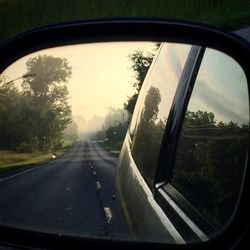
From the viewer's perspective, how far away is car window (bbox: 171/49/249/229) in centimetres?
165

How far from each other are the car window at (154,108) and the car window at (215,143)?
9cm

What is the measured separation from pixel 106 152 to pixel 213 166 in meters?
0.32

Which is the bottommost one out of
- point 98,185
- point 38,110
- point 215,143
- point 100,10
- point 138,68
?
point 98,185

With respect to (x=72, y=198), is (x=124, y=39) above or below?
above

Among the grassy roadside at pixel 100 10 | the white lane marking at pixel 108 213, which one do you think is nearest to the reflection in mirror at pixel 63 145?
the white lane marking at pixel 108 213

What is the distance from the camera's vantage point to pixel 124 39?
196cm

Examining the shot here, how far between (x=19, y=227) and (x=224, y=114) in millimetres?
709

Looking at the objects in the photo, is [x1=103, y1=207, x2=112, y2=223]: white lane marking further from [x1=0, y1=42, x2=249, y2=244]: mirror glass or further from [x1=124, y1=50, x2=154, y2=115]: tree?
[x1=124, y1=50, x2=154, y2=115]: tree

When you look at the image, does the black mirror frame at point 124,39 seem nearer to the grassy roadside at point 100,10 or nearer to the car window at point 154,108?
the car window at point 154,108

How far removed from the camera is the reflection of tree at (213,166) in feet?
5.35

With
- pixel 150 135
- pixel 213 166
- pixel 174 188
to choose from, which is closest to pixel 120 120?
pixel 213 166

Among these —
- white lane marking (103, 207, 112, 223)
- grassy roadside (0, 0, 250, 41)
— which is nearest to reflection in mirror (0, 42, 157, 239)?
white lane marking (103, 207, 112, 223)

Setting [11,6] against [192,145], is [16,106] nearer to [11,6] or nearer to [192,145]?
[192,145]

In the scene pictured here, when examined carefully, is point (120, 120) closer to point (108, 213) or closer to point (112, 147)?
point (112, 147)
